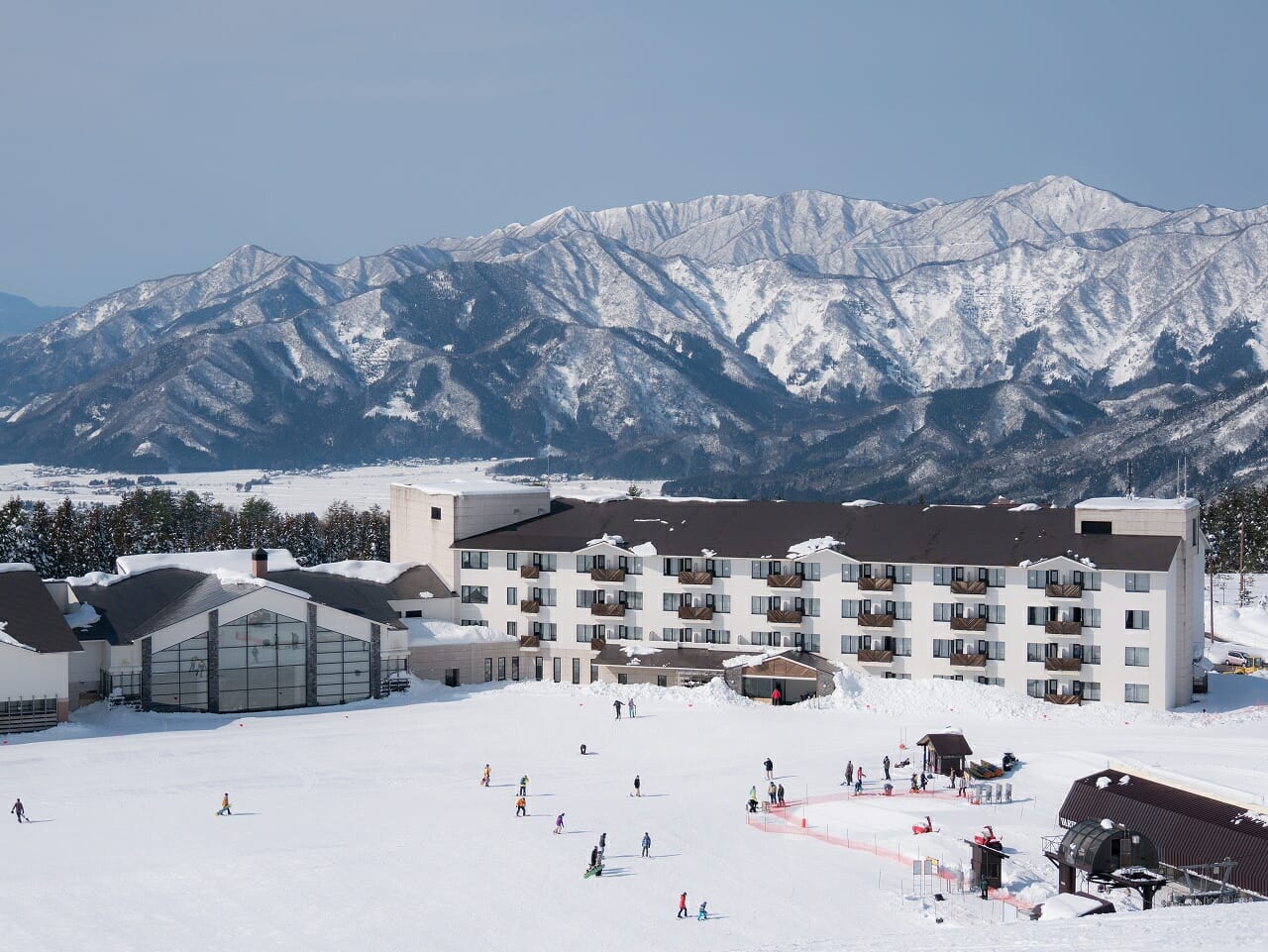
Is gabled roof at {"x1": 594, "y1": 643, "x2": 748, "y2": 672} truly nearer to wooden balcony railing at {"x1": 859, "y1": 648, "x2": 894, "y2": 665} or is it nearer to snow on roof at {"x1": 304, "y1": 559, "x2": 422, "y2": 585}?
wooden balcony railing at {"x1": 859, "y1": 648, "x2": 894, "y2": 665}

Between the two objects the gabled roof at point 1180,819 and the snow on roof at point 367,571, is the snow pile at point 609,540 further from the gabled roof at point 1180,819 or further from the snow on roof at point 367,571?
the gabled roof at point 1180,819

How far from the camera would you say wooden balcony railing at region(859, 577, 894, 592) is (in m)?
96.8

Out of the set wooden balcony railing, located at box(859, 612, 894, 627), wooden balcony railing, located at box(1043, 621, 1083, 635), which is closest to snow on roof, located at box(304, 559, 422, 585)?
wooden balcony railing, located at box(859, 612, 894, 627)

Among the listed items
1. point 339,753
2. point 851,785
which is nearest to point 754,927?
point 851,785

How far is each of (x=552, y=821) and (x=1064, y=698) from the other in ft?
129

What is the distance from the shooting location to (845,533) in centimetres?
10162

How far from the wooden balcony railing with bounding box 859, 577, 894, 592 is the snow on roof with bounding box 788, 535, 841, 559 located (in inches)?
123

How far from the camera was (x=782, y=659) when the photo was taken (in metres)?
95.1

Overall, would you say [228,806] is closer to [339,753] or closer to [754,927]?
[339,753]

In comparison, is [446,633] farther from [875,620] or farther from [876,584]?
[876,584]

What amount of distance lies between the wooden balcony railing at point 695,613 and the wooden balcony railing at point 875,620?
384 inches

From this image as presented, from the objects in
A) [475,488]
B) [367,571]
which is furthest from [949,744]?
[475,488]

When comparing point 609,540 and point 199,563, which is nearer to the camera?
point 199,563

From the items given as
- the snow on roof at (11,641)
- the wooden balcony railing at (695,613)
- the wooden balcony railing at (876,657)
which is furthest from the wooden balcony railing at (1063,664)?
the snow on roof at (11,641)
